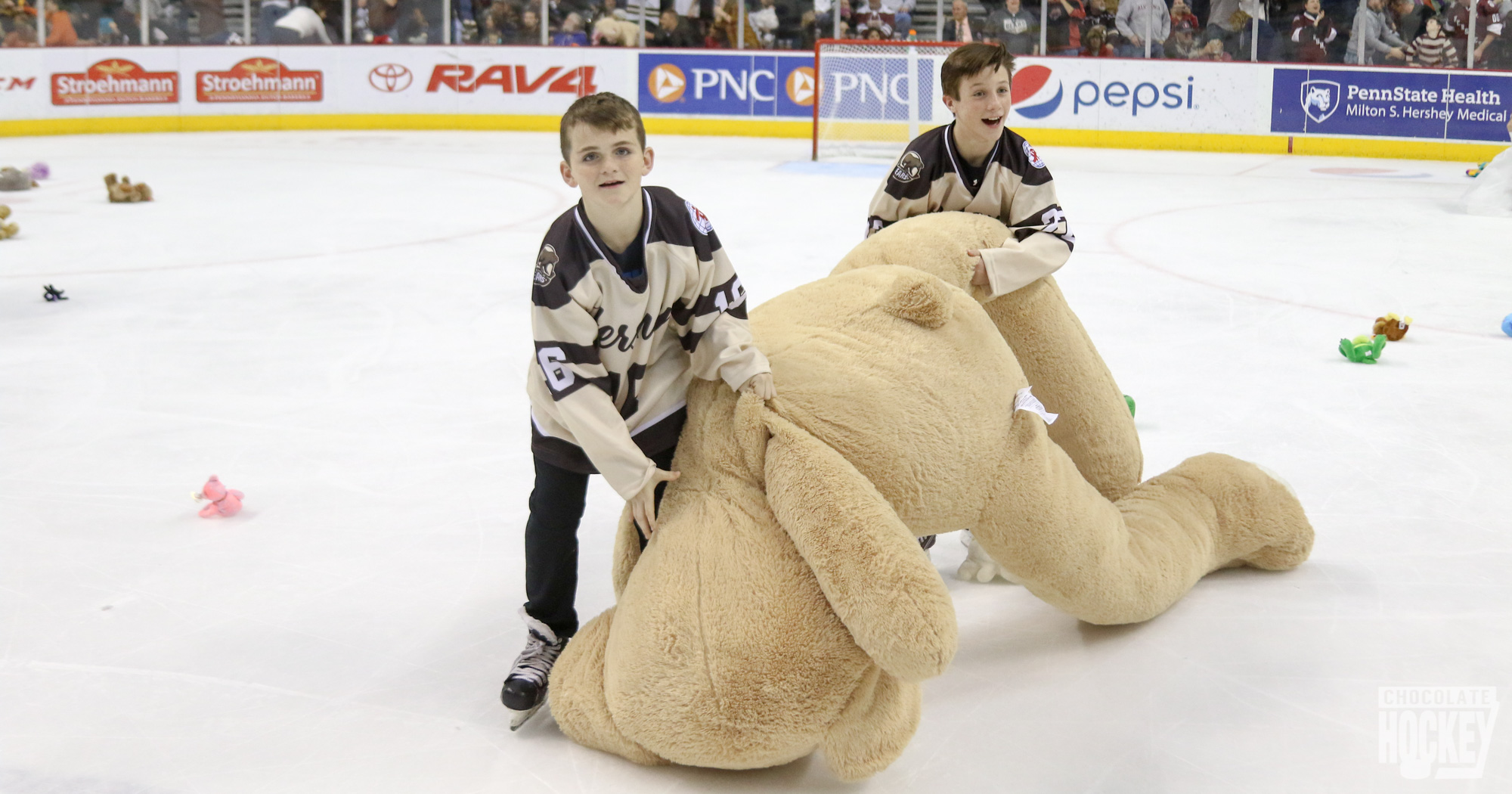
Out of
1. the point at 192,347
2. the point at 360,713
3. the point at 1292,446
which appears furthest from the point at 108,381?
the point at 1292,446

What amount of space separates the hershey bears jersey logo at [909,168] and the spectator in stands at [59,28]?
1220 centimetres

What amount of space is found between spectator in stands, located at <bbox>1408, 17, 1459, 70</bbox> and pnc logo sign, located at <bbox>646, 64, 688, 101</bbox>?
21.9 ft

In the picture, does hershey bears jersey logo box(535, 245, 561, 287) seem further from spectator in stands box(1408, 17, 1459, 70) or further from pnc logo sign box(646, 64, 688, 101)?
pnc logo sign box(646, 64, 688, 101)

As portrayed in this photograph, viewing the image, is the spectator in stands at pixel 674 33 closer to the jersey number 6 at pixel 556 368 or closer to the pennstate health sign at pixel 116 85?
the pennstate health sign at pixel 116 85

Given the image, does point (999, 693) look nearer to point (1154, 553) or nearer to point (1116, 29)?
point (1154, 553)

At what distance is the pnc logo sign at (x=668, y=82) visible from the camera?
1304 cm

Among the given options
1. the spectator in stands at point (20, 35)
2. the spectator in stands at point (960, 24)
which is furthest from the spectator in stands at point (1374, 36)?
the spectator in stands at point (20, 35)

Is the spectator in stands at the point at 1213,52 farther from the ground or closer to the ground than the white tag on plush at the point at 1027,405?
farther from the ground

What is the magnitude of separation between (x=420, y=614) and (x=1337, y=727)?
5.54 feet

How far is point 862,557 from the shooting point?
173 centimetres

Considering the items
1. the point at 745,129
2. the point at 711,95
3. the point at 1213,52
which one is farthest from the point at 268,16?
the point at 1213,52

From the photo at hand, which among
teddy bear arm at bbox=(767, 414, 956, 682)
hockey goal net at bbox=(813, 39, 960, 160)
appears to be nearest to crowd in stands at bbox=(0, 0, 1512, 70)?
hockey goal net at bbox=(813, 39, 960, 160)

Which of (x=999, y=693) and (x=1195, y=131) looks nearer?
(x=999, y=693)

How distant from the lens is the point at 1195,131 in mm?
11547
